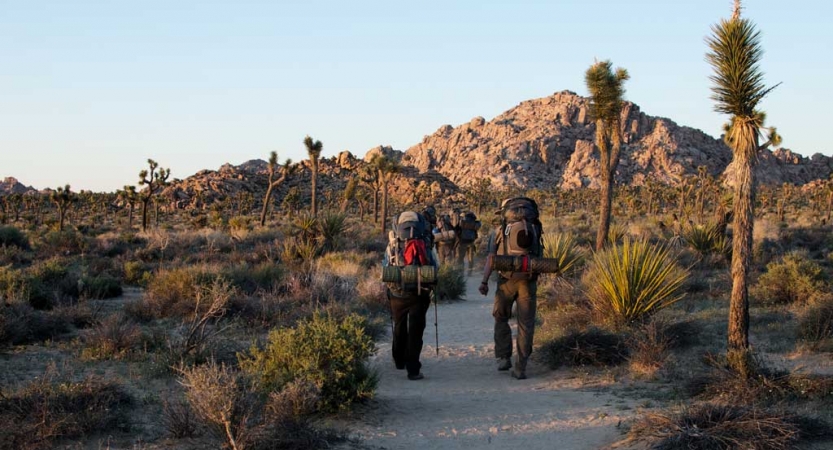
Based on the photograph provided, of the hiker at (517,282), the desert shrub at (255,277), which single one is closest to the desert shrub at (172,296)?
the desert shrub at (255,277)

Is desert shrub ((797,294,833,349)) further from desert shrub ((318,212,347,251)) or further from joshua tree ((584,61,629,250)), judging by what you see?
desert shrub ((318,212,347,251))

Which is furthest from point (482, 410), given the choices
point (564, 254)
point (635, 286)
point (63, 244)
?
point (63, 244)

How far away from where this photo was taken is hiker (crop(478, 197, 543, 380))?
8.07 meters

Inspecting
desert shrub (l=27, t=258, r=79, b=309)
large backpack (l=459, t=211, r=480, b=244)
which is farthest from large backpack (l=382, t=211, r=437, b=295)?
large backpack (l=459, t=211, r=480, b=244)

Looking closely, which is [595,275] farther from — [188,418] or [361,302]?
[188,418]

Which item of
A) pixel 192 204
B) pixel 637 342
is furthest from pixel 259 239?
pixel 192 204

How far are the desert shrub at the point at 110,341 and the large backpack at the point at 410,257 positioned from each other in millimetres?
3331

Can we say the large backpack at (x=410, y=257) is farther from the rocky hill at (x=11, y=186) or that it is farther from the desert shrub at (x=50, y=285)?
the rocky hill at (x=11, y=186)

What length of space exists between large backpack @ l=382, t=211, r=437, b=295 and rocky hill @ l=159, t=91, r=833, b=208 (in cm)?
8612

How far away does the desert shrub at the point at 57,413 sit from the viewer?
16.8ft

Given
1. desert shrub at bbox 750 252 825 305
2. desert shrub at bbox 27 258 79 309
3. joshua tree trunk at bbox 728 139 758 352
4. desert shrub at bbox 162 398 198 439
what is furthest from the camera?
desert shrub at bbox 27 258 79 309

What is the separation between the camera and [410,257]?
26.0 ft

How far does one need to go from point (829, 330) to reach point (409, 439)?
229 inches

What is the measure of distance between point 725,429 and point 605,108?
14.6m
